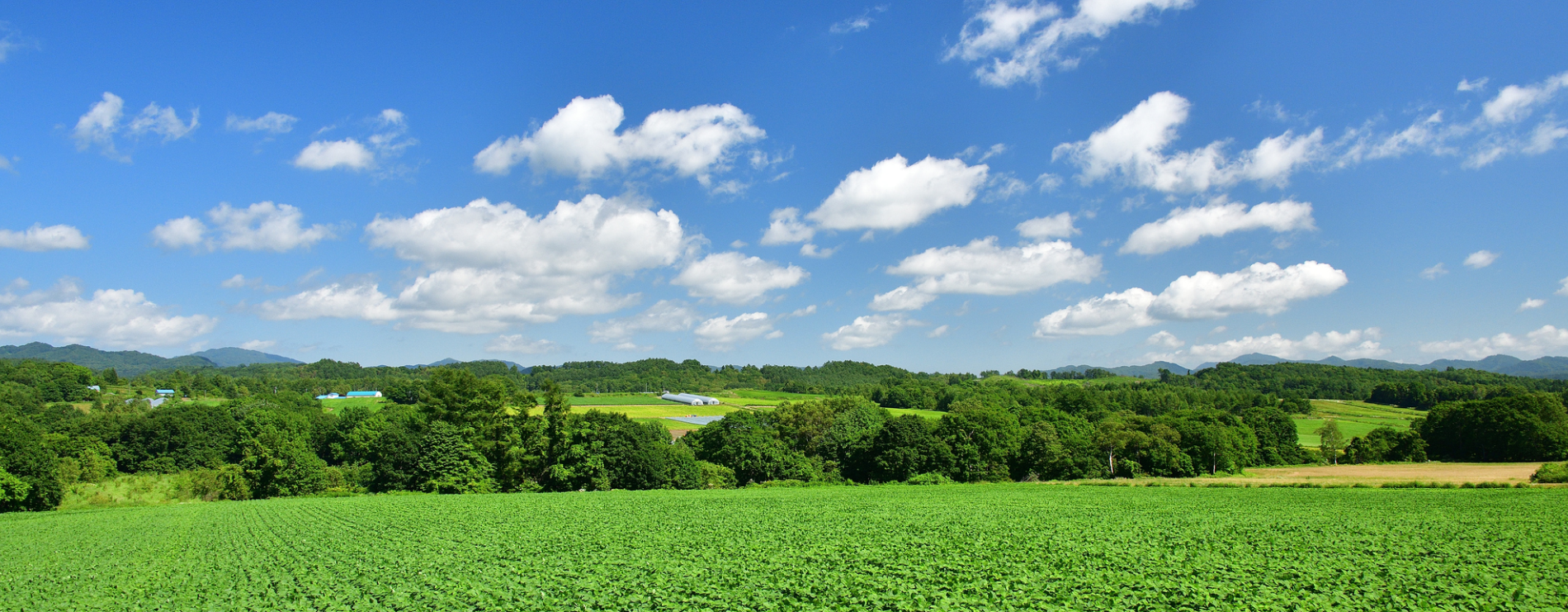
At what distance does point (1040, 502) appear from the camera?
118 ft

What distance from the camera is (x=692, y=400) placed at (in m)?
146

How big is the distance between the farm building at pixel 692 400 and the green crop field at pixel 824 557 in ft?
340

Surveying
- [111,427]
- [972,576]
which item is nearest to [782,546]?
[972,576]

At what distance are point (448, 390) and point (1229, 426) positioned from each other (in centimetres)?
7796

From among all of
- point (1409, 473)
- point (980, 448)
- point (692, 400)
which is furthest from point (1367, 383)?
point (692, 400)

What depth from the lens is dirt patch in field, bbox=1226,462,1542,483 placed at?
156 feet

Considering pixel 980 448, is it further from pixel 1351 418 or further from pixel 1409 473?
pixel 1351 418

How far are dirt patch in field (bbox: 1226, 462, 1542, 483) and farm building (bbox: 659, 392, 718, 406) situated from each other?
322ft

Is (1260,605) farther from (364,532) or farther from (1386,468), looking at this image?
(1386,468)

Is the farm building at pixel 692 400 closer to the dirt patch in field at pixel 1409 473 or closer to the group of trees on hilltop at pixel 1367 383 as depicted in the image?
the dirt patch in field at pixel 1409 473

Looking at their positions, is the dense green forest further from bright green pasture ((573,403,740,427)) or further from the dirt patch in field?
bright green pasture ((573,403,740,427))

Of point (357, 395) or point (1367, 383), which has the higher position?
point (1367, 383)

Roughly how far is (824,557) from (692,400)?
129245 mm

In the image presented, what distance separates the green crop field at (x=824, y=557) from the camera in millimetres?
14820
